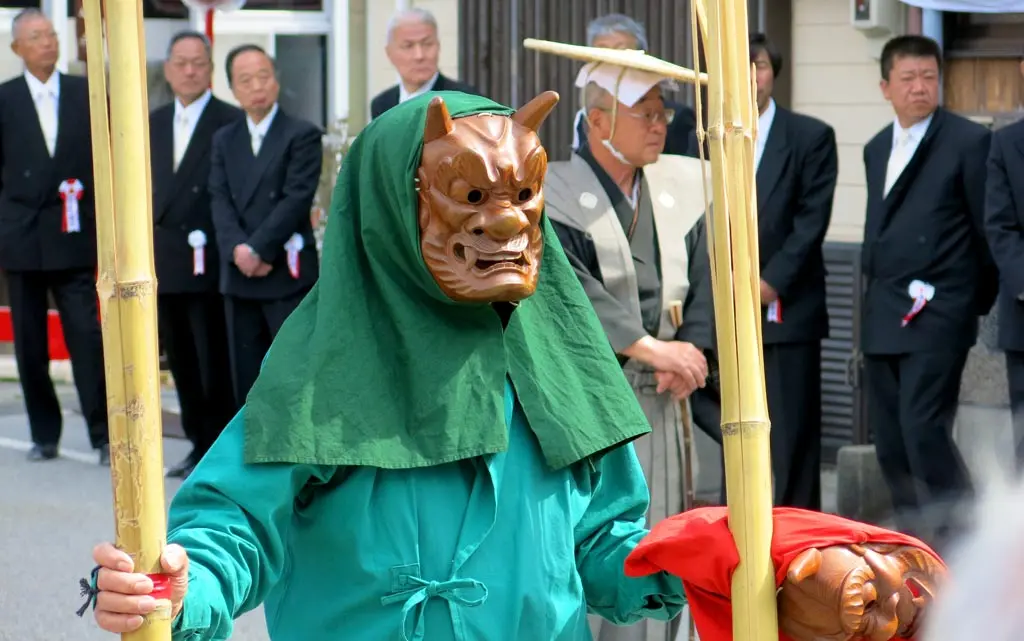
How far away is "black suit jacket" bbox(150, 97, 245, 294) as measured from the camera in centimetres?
841

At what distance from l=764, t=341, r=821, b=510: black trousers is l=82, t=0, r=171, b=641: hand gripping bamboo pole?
5.14 metres

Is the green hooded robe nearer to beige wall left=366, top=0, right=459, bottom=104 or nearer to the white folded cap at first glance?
the white folded cap

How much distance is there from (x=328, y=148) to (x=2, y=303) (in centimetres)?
305

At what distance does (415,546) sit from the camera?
2676 mm

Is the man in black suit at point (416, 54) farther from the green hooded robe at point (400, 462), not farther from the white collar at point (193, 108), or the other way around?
the green hooded robe at point (400, 462)

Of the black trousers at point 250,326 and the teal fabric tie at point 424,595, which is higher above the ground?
the teal fabric tie at point 424,595

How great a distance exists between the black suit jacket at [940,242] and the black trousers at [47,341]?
4.03m

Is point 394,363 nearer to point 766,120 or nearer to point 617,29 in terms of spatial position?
point 766,120

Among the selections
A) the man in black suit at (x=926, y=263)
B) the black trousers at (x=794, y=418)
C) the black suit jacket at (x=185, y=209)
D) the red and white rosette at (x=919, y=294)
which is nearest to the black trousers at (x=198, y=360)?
the black suit jacket at (x=185, y=209)

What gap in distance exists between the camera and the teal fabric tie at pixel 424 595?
8.72 feet

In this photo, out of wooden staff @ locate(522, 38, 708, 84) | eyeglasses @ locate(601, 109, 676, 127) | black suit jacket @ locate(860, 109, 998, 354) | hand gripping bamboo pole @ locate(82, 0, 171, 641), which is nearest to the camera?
hand gripping bamboo pole @ locate(82, 0, 171, 641)

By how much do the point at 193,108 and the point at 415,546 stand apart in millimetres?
6170

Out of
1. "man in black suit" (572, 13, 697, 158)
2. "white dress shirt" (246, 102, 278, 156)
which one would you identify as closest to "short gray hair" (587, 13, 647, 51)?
"man in black suit" (572, 13, 697, 158)

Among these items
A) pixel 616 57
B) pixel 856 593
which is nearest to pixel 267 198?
pixel 616 57
